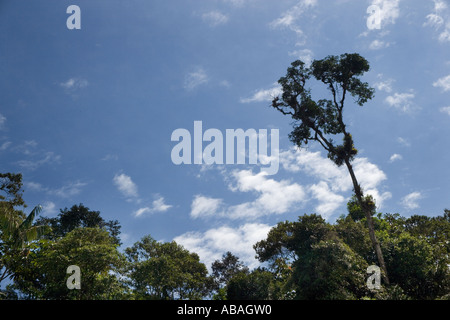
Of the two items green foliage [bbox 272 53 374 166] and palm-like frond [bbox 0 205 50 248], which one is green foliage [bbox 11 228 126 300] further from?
green foliage [bbox 272 53 374 166]

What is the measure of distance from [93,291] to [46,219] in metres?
31.9

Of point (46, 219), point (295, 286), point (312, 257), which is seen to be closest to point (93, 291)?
point (295, 286)

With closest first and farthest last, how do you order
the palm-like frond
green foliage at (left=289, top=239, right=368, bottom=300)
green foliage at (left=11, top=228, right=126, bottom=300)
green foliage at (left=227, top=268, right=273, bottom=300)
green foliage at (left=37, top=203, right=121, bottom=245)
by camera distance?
green foliage at (left=289, top=239, right=368, bottom=300)
the palm-like frond
green foliage at (left=11, top=228, right=126, bottom=300)
green foliage at (left=227, top=268, right=273, bottom=300)
green foliage at (left=37, top=203, right=121, bottom=245)

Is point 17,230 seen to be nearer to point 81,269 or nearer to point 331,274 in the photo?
point 81,269

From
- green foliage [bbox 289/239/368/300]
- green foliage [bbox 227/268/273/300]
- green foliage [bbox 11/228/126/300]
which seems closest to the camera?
green foliage [bbox 289/239/368/300]

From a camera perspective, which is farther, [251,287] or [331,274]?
[251,287]

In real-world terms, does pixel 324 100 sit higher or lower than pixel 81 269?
higher

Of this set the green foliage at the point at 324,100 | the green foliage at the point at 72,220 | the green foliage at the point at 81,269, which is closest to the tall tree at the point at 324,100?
the green foliage at the point at 324,100

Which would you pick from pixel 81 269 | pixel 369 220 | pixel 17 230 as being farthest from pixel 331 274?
pixel 17 230

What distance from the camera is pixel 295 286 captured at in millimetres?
19375

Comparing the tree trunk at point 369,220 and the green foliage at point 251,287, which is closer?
the tree trunk at point 369,220

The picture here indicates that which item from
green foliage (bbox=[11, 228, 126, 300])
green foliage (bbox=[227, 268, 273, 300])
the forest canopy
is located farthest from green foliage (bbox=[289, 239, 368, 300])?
green foliage (bbox=[11, 228, 126, 300])

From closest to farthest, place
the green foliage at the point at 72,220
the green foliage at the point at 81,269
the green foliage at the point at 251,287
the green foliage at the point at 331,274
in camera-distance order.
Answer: the green foliage at the point at 331,274 → the green foliage at the point at 81,269 → the green foliage at the point at 251,287 → the green foliage at the point at 72,220

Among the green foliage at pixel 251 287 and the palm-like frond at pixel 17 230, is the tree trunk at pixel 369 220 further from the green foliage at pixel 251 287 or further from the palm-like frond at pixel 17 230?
the palm-like frond at pixel 17 230
